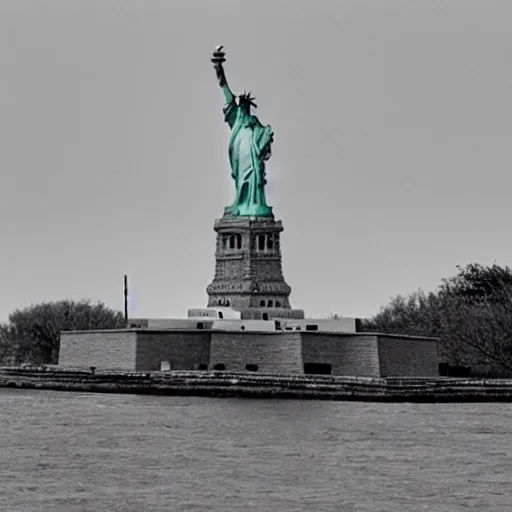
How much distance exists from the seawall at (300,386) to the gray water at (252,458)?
4.09m

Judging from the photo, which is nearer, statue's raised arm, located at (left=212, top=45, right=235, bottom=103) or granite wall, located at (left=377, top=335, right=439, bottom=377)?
granite wall, located at (left=377, top=335, right=439, bottom=377)

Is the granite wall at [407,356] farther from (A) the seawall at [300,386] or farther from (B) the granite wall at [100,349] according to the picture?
(B) the granite wall at [100,349]

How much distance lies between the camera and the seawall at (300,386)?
7531cm

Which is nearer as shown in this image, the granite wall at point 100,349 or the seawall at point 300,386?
the seawall at point 300,386

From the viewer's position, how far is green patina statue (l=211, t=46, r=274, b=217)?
9719 cm

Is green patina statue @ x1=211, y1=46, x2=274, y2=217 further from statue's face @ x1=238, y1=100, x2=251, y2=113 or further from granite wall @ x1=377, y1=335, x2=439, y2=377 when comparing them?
granite wall @ x1=377, y1=335, x2=439, y2=377

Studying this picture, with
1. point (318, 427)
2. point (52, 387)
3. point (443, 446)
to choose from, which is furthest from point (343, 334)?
point (443, 446)

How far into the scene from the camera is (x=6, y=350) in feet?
368

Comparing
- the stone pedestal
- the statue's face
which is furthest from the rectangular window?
the statue's face

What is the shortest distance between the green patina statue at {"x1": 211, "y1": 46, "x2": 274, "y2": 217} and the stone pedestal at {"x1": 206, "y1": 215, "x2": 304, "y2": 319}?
0.87 metres

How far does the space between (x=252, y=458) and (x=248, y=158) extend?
4914 centimetres

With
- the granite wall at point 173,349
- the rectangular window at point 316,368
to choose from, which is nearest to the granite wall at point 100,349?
the granite wall at point 173,349

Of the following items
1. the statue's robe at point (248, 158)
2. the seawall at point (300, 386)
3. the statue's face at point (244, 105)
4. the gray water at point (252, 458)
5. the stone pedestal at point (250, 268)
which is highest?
the statue's face at point (244, 105)

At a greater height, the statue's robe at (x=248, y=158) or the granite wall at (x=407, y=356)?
the statue's robe at (x=248, y=158)
